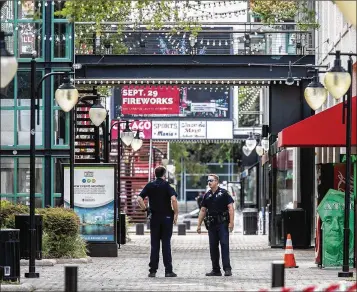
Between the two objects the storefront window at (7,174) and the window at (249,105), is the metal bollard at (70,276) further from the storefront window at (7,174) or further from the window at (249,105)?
the window at (249,105)

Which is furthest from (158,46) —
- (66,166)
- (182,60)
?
(66,166)

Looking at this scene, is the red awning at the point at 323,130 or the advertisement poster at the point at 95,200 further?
the advertisement poster at the point at 95,200

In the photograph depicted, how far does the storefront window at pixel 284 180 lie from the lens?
36.2m

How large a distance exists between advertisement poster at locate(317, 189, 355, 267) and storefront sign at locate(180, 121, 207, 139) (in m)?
27.6

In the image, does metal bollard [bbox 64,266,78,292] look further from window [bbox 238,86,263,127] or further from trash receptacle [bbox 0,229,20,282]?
window [bbox 238,86,263,127]

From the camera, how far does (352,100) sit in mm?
24500

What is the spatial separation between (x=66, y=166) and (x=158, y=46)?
719 cm

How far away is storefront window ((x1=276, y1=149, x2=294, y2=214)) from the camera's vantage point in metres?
36.2

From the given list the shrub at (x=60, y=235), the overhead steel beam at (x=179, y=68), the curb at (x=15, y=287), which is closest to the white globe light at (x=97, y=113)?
the shrub at (x=60, y=235)

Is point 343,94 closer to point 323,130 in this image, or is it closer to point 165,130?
point 323,130

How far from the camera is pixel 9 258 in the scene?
19.2 m

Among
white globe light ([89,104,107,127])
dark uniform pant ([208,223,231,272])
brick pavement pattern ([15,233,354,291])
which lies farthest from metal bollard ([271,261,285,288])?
white globe light ([89,104,107,127])

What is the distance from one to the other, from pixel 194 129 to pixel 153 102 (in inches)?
223

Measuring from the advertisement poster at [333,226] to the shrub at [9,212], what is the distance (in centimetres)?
664
